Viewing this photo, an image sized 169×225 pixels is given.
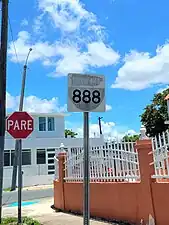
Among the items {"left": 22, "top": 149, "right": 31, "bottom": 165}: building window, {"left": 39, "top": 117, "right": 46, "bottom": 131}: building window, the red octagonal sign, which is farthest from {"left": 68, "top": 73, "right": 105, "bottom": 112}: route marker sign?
{"left": 39, "top": 117, "right": 46, "bottom": 131}: building window

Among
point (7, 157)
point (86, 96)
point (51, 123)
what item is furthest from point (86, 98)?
point (51, 123)

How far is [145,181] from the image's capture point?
25.3 feet

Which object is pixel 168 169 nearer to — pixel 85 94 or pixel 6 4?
pixel 85 94

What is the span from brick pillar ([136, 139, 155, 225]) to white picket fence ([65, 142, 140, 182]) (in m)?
0.30

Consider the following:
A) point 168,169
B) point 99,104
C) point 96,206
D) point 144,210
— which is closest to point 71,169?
point 96,206

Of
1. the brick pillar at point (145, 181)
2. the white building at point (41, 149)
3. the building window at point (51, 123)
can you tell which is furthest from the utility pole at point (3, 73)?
the building window at point (51, 123)

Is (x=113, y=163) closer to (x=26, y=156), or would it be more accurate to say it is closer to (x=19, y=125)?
(x=19, y=125)

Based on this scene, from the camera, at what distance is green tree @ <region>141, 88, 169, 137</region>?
38044 millimetres

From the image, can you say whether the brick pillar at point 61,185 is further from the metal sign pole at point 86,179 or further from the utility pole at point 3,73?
the metal sign pole at point 86,179

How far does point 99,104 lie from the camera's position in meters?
5.24

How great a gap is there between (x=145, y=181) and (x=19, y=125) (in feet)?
11.2

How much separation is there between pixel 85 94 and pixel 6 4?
20.4 feet

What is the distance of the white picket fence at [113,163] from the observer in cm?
830

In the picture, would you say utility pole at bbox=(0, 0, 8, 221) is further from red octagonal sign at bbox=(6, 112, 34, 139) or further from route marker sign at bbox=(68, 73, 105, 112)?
route marker sign at bbox=(68, 73, 105, 112)
